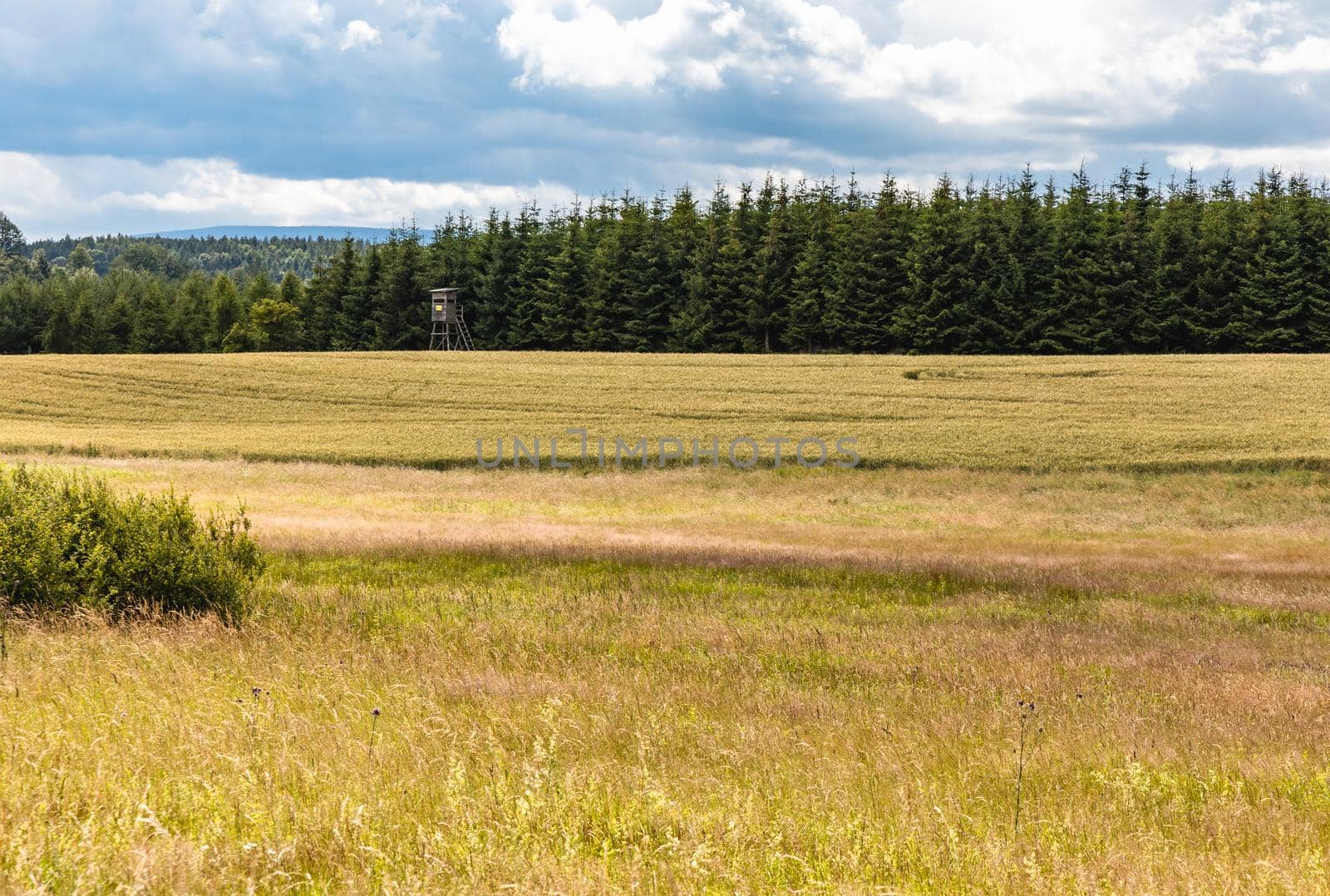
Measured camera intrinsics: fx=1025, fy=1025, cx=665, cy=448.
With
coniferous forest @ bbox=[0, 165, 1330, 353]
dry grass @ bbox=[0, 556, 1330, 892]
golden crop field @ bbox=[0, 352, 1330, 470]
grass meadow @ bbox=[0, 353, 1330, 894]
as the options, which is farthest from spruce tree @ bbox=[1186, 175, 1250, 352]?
dry grass @ bbox=[0, 556, 1330, 892]

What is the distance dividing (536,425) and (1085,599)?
36.3 metres

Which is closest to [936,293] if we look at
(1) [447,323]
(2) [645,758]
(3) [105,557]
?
(1) [447,323]

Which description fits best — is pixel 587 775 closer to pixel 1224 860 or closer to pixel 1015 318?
pixel 1224 860

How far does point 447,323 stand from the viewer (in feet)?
332

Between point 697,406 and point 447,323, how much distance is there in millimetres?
54007

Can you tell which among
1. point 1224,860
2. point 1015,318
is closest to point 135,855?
point 1224,860

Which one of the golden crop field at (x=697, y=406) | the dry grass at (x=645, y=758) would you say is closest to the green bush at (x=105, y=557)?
the dry grass at (x=645, y=758)

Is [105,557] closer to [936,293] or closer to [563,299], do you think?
[936,293]

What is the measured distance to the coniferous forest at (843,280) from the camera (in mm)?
81688

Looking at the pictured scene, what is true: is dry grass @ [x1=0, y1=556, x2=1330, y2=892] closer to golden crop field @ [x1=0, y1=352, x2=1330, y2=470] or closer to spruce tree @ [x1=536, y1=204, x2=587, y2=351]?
golden crop field @ [x1=0, y1=352, x2=1330, y2=470]

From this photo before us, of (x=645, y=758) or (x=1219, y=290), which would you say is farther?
(x=1219, y=290)

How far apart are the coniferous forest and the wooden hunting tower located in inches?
63.4

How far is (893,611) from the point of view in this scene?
1336 centimetres

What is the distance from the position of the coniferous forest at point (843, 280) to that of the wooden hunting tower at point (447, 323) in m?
1.61
